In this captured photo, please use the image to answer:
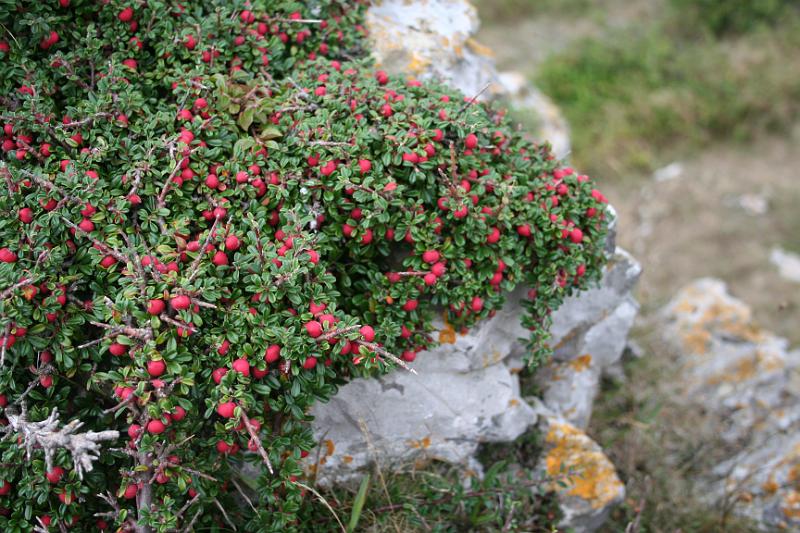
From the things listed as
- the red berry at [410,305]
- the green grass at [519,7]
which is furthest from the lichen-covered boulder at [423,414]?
the green grass at [519,7]

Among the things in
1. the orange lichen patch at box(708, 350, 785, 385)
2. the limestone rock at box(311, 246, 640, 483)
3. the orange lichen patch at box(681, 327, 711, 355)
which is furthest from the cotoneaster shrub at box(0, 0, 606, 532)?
the orange lichen patch at box(708, 350, 785, 385)

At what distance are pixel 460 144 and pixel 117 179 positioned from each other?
144 centimetres

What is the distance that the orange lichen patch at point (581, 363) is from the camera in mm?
3799

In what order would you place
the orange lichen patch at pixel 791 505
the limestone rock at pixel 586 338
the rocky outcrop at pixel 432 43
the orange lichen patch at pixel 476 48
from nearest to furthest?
the limestone rock at pixel 586 338 → the rocky outcrop at pixel 432 43 → the orange lichen patch at pixel 791 505 → the orange lichen patch at pixel 476 48

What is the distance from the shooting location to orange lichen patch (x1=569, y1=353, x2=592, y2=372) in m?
3.80

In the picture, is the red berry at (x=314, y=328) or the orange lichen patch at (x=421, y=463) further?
the orange lichen patch at (x=421, y=463)

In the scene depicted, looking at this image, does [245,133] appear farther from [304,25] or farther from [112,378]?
[112,378]

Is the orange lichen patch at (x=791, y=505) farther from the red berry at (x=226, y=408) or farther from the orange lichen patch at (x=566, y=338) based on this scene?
the red berry at (x=226, y=408)

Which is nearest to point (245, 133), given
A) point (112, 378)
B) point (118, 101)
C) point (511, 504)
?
point (118, 101)

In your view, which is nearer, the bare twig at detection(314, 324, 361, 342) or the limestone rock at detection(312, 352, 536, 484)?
the bare twig at detection(314, 324, 361, 342)

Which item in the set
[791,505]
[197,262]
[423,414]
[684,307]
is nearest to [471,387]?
[423,414]

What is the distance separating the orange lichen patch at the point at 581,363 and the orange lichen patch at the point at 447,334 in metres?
1.19

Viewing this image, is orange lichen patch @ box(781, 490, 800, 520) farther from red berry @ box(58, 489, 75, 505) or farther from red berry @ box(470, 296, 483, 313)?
red berry @ box(58, 489, 75, 505)

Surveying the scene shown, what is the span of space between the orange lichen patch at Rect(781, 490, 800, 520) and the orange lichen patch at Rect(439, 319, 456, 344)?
2555 mm
